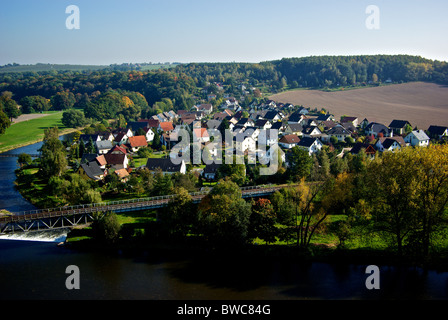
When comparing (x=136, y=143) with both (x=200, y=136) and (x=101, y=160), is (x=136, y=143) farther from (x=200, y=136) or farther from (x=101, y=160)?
(x=101, y=160)

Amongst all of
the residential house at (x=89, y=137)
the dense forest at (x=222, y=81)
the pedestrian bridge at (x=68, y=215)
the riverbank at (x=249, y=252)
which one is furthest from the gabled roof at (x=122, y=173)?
the dense forest at (x=222, y=81)

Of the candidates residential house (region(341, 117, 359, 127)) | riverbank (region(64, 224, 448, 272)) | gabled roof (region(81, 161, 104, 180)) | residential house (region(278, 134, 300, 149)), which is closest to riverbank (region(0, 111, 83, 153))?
gabled roof (region(81, 161, 104, 180))

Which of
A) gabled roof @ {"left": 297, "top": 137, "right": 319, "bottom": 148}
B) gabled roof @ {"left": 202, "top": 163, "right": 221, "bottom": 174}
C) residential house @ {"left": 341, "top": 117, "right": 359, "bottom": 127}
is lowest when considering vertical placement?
gabled roof @ {"left": 202, "top": 163, "right": 221, "bottom": 174}

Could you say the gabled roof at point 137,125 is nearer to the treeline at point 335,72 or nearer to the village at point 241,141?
the village at point 241,141

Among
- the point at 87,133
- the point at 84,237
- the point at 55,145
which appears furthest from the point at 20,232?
the point at 87,133

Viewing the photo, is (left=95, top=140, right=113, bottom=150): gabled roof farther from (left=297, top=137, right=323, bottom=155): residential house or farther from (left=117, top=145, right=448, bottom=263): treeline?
(left=297, top=137, right=323, bottom=155): residential house

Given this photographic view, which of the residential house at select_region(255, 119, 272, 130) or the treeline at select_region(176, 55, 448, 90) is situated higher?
the treeline at select_region(176, 55, 448, 90)

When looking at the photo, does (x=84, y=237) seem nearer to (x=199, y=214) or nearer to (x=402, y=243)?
(x=199, y=214)
